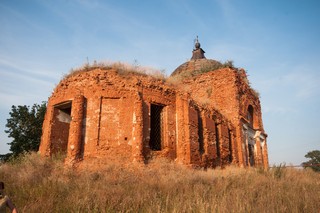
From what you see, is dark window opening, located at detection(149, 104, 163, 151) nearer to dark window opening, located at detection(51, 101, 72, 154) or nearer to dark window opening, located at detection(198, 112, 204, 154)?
dark window opening, located at detection(198, 112, 204, 154)

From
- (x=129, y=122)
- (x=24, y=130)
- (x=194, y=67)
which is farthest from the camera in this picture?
(x=194, y=67)

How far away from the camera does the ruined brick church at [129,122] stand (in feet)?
35.0

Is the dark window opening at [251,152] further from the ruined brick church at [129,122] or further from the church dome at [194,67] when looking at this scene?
the church dome at [194,67]

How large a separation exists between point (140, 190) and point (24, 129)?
576 inches

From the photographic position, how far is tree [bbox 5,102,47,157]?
683 inches

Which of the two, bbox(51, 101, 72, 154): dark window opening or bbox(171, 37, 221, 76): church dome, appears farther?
bbox(171, 37, 221, 76): church dome

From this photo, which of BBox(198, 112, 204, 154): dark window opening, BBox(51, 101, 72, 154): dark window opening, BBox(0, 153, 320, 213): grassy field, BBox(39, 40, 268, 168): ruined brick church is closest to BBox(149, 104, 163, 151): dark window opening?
BBox(39, 40, 268, 168): ruined brick church

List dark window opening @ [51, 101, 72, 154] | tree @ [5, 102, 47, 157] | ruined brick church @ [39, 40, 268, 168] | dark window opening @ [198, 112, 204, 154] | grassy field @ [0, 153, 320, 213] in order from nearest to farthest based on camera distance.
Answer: grassy field @ [0, 153, 320, 213], ruined brick church @ [39, 40, 268, 168], dark window opening @ [51, 101, 72, 154], dark window opening @ [198, 112, 204, 154], tree @ [5, 102, 47, 157]

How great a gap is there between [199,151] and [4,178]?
8.80 m

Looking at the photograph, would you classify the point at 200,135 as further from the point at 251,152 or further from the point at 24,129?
the point at 24,129

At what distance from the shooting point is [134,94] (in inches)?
450

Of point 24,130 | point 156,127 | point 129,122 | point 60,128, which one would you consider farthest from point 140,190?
point 24,130

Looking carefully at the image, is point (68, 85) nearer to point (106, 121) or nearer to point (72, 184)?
point (106, 121)

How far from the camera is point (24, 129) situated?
17859mm
